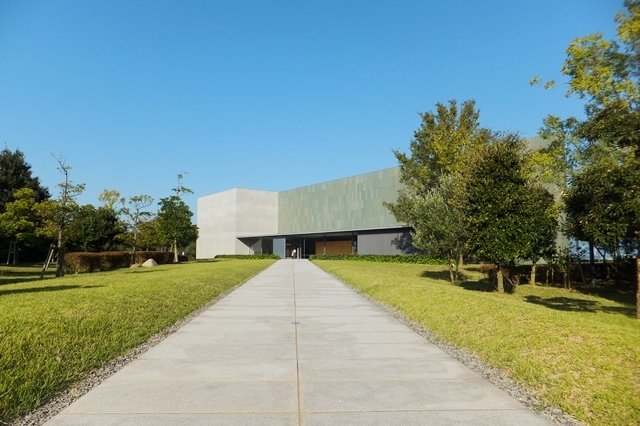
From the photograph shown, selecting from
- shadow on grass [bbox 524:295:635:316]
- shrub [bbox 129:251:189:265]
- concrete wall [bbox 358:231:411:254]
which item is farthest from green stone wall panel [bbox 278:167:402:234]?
shadow on grass [bbox 524:295:635:316]

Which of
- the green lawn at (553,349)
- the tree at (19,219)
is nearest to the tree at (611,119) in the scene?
the green lawn at (553,349)

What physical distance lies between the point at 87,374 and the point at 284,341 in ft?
10.7

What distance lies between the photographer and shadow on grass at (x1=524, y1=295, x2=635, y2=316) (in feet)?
46.9

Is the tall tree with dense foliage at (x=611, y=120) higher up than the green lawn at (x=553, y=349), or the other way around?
the tall tree with dense foliage at (x=611, y=120)

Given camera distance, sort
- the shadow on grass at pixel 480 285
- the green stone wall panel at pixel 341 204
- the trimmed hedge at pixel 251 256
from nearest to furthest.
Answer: the shadow on grass at pixel 480 285 < the green stone wall panel at pixel 341 204 < the trimmed hedge at pixel 251 256

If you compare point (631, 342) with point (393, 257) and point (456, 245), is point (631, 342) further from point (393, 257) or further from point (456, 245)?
point (393, 257)

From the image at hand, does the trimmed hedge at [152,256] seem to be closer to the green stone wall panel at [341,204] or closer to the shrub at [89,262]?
the shrub at [89,262]

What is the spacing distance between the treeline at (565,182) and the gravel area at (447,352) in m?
6.33

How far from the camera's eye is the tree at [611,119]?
35.4 feet

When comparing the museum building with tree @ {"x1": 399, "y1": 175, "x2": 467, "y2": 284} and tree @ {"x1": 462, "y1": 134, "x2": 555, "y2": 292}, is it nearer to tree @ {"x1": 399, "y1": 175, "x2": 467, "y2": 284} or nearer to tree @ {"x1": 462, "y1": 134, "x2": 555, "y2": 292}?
tree @ {"x1": 399, "y1": 175, "x2": 467, "y2": 284}

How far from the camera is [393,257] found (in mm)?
43438

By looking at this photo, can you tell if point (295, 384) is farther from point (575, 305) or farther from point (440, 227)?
point (440, 227)

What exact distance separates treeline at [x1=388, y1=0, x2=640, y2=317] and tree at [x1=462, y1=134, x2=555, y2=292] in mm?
39

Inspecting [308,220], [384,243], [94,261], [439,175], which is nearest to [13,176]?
[94,261]
